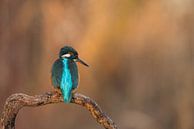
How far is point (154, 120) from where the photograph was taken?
22.1 feet

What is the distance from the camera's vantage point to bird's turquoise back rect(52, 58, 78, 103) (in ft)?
6.61

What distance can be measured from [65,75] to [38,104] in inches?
7.8

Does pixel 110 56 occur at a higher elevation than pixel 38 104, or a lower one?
higher

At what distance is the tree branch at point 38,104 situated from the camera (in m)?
1.82

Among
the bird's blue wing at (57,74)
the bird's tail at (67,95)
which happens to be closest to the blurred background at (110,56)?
the bird's blue wing at (57,74)

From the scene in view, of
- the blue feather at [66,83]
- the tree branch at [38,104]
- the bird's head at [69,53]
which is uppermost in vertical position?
the bird's head at [69,53]

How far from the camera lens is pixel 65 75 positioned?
2047 millimetres

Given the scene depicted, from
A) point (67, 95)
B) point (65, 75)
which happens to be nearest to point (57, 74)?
point (65, 75)

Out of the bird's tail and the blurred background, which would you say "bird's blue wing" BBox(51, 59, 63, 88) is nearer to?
the bird's tail

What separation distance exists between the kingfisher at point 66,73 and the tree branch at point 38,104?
4cm

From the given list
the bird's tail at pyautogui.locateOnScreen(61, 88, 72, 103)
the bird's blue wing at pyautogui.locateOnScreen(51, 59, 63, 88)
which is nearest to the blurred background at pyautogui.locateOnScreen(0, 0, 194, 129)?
the bird's blue wing at pyautogui.locateOnScreen(51, 59, 63, 88)

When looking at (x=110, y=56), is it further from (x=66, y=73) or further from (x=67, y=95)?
(x=67, y=95)

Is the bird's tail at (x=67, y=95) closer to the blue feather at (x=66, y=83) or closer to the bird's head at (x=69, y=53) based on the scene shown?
the blue feather at (x=66, y=83)

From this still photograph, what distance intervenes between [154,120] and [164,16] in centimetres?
109
